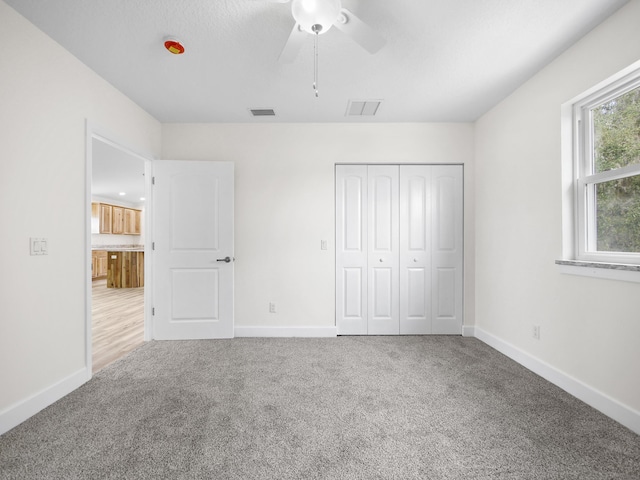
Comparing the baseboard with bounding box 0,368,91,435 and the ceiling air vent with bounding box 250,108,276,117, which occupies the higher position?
the ceiling air vent with bounding box 250,108,276,117

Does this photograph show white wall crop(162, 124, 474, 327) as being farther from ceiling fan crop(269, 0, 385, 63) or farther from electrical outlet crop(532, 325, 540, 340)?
ceiling fan crop(269, 0, 385, 63)

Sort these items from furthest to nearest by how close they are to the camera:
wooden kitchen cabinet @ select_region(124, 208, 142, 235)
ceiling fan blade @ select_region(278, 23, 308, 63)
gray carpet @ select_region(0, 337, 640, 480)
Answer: wooden kitchen cabinet @ select_region(124, 208, 142, 235), ceiling fan blade @ select_region(278, 23, 308, 63), gray carpet @ select_region(0, 337, 640, 480)

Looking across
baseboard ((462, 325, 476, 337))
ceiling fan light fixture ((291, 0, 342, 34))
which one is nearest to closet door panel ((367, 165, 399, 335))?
baseboard ((462, 325, 476, 337))

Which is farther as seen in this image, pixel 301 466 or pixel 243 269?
pixel 243 269

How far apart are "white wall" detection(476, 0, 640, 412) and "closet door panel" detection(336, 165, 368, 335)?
1.29 metres

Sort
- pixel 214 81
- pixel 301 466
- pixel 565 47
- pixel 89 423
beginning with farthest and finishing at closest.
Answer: pixel 214 81 < pixel 565 47 < pixel 89 423 < pixel 301 466

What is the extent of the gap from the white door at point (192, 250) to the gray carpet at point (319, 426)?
677 millimetres

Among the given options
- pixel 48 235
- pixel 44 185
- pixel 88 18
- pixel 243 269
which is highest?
pixel 88 18

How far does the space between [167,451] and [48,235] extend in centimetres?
160

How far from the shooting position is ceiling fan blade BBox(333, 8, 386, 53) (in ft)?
4.87

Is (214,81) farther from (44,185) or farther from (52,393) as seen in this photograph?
(52,393)

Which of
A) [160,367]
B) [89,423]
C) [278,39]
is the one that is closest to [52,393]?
[89,423]

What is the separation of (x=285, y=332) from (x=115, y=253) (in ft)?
18.9

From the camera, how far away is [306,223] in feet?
11.5
